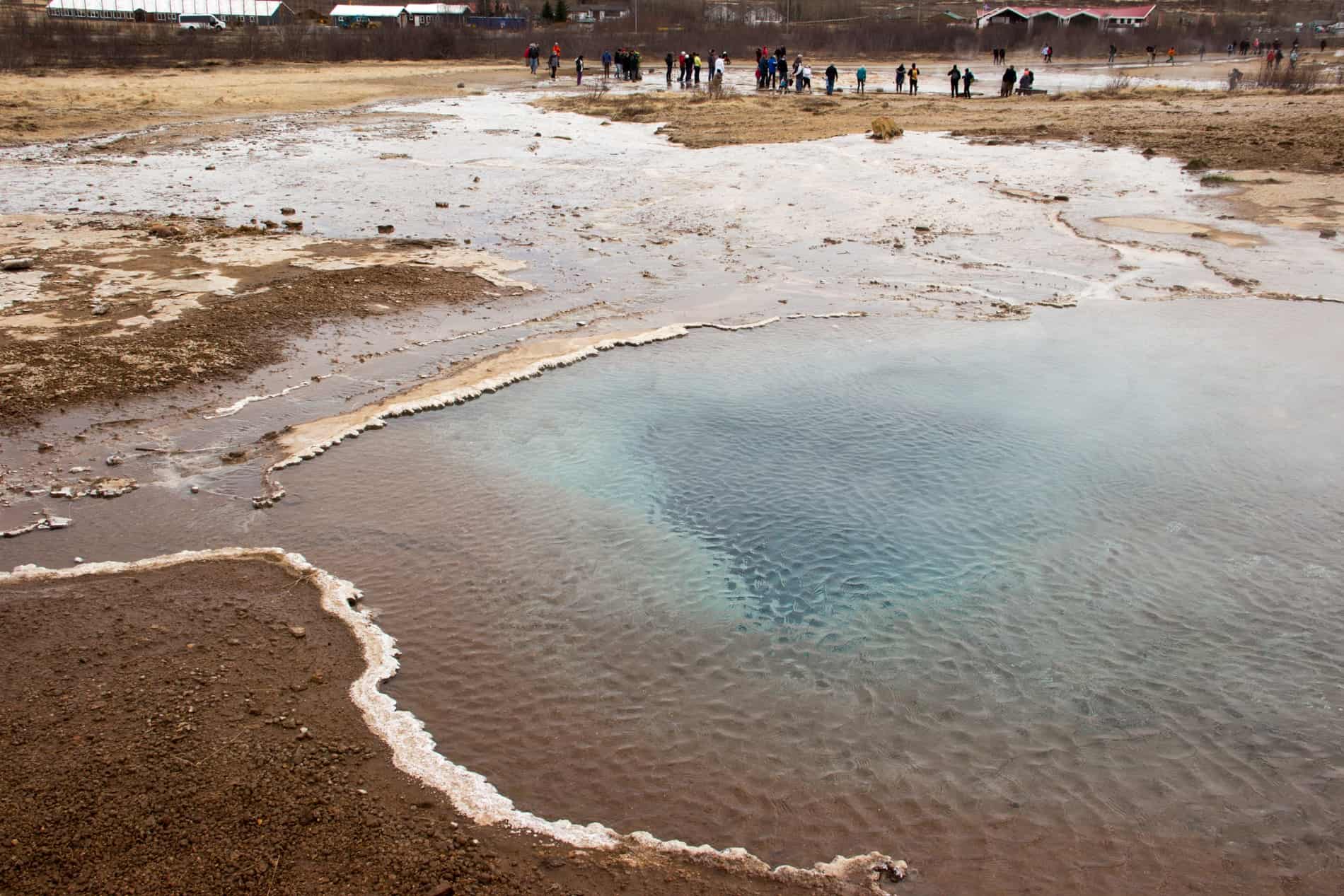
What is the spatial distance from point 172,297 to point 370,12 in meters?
69.3

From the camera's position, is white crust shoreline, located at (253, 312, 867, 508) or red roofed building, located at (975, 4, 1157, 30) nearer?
white crust shoreline, located at (253, 312, 867, 508)

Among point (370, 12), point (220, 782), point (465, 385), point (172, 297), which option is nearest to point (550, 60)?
point (172, 297)

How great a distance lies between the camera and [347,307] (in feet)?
29.5

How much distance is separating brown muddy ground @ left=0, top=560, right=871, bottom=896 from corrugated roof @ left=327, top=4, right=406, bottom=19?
72236 millimetres

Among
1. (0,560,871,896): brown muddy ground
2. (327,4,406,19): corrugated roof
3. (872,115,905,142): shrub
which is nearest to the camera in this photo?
(0,560,871,896): brown muddy ground

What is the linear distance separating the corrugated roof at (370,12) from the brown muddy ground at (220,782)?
7224 centimetres

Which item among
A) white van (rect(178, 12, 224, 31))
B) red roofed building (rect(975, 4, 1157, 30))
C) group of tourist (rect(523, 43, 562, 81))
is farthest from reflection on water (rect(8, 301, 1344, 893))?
white van (rect(178, 12, 224, 31))

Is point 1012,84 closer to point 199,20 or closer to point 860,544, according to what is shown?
point 860,544

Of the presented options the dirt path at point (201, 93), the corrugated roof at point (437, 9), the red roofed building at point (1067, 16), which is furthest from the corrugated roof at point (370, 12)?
the red roofed building at point (1067, 16)

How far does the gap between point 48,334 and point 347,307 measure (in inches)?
88.6

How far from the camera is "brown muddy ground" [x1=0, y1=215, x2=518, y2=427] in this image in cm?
718

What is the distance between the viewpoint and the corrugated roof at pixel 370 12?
69.4 metres

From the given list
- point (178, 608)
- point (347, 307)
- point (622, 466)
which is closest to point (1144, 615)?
point (622, 466)

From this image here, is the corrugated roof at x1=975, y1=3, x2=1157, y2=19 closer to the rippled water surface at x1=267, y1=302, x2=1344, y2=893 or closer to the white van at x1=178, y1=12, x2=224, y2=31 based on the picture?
the white van at x1=178, y1=12, x2=224, y2=31
